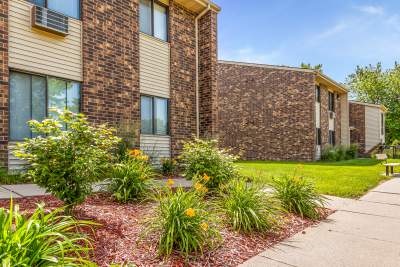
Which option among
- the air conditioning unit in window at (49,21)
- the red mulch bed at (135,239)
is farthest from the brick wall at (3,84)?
the red mulch bed at (135,239)

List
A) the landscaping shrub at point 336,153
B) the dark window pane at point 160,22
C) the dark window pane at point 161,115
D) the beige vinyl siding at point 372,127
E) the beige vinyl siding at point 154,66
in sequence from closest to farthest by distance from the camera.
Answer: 1. the beige vinyl siding at point 154,66
2. the dark window pane at point 161,115
3. the dark window pane at point 160,22
4. the landscaping shrub at point 336,153
5. the beige vinyl siding at point 372,127

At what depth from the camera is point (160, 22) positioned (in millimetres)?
11602

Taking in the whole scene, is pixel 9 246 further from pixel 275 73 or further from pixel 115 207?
pixel 275 73

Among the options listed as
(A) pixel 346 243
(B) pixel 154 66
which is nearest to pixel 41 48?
(B) pixel 154 66

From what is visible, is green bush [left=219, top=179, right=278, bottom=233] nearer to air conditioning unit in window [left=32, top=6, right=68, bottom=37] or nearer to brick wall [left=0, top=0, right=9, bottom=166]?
brick wall [left=0, top=0, right=9, bottom=166]

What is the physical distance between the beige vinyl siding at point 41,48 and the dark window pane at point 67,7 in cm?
21

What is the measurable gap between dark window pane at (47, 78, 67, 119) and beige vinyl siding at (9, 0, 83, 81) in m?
0.20

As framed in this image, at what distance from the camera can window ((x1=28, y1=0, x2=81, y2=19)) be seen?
815 centimetres

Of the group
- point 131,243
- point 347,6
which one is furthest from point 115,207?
point 347,6

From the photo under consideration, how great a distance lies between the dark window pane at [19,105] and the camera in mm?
7500

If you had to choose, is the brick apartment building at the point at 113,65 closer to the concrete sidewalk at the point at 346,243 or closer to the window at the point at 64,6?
the window at the point at 64,6

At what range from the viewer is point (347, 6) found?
15.4m

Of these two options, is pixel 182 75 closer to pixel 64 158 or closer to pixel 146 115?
pixel 146 115

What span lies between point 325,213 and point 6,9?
8.36 meters
